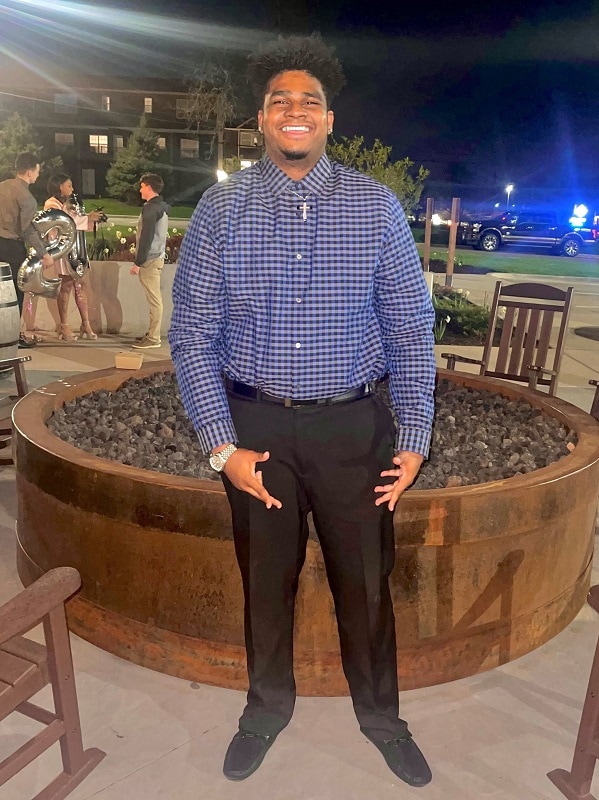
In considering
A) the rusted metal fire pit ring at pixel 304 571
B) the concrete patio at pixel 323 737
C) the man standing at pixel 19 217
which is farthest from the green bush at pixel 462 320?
the concrete patio at pixel 323 737

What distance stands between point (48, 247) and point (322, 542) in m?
6.53

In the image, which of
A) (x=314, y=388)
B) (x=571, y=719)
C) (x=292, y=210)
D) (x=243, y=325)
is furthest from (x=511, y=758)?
(x=292, y=210)

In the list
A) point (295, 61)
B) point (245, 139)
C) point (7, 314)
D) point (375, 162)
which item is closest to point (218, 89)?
point (375, 162)

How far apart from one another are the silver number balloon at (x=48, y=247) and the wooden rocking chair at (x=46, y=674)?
625 cm

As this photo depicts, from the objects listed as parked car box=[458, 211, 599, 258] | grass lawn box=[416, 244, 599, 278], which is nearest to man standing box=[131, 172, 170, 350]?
grass lawn box=[416, 244, 599, 278]

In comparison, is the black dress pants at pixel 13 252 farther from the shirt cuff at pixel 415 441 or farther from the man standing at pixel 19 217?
the shirt cuff at pixel 415 441

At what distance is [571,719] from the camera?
2.66 m

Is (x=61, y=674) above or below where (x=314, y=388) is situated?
below

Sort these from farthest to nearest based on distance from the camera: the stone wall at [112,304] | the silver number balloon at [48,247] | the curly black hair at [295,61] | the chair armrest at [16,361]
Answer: the stone wall at [112,304], the silver number balloon at [48,247], the chair armrest at [16,361], the curly black hair at [295,61]

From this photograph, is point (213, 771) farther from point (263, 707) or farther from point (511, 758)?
point (511, 758)

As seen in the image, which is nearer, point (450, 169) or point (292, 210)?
point (292, 210)

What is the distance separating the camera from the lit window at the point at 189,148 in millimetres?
52438

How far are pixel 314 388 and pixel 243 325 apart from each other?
271mm

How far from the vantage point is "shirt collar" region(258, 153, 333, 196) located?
6.99 ft
